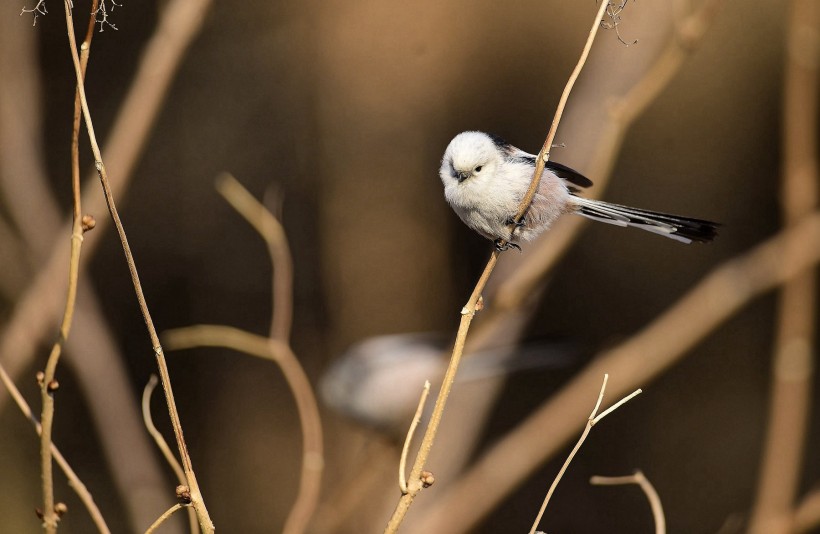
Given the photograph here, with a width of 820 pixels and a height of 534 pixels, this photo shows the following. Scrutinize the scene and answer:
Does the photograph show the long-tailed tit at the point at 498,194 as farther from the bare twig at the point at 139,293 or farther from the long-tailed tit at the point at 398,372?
the long-tailed tit at the point at 398,372

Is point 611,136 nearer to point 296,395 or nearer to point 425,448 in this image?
point 296,395

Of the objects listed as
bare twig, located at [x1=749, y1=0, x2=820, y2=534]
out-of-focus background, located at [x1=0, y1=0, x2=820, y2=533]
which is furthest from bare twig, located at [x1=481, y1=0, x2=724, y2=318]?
out-of-focus background, located at [x1=0, y1=0, x2=820, y2=533]

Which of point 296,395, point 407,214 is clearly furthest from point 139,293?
point 407,214

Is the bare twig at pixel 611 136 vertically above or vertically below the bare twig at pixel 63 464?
above

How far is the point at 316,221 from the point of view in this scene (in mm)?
3053

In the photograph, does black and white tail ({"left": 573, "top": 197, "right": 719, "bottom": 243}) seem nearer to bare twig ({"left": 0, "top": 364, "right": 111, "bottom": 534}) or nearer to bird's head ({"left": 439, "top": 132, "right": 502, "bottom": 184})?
bird's head ({"left": 439, "top": 132, "right": 502, "bottom": 184})

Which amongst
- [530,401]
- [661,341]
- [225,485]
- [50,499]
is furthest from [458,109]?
[50,499]

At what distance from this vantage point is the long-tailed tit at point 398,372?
2146 mm

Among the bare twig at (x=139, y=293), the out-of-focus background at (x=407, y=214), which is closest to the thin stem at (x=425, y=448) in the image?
the bare twig at (x=139, y=293)

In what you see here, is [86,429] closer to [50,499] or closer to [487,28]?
[487,28]

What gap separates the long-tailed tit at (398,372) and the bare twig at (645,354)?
22 cm

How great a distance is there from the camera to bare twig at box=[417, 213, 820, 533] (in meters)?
1.82

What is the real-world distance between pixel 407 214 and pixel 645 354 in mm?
1201

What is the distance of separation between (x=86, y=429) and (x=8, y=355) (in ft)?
4.95
